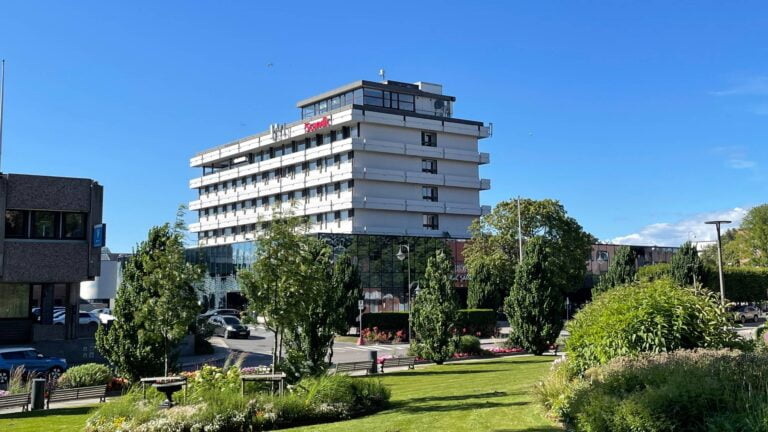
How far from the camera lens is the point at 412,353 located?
34.4 metres

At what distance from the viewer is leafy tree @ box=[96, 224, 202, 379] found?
20547mm

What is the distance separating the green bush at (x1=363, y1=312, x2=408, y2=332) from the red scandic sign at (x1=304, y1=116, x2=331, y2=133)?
3406cm

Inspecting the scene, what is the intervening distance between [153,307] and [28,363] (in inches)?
394

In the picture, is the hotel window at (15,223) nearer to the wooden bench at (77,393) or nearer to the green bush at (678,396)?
the wooden bench at (77,393)

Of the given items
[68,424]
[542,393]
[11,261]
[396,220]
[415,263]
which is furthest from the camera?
[396,220]

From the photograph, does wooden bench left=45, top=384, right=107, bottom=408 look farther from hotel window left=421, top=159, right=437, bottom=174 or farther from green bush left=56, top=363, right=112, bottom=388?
hotel window left=421, top=159, right=437, bottom=174

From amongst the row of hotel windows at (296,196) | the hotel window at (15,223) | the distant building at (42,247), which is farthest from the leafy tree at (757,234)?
the hotel window at (15,223)

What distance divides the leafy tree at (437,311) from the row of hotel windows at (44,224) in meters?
16.3

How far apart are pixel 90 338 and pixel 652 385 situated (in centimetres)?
2899

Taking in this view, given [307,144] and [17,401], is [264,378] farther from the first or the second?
[307,144]

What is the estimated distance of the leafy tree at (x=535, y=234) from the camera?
6234 cm

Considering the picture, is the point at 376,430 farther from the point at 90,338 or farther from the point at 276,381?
the point at 90,338

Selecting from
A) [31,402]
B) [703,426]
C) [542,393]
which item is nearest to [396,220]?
[31,402]

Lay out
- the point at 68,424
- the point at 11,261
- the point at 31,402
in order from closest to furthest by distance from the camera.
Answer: the point at 68,424
the point at 31,402
the point at 11,261
